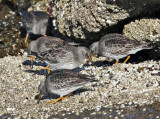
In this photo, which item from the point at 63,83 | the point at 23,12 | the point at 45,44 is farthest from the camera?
the point at 23,12

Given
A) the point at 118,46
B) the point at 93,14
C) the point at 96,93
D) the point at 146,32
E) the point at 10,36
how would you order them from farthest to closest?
the point at 10,36 → the point at 93,14 → the point at 118,46 → the point at 146,32 → the point at 96,93

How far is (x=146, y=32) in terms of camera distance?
382 inches

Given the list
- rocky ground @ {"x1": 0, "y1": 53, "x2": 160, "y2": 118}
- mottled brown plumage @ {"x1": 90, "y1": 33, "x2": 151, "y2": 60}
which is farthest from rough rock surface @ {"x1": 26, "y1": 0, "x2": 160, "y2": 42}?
rocky ground @ {"x1": 0, "y1": 53, "x2": 160, "y2": 118}

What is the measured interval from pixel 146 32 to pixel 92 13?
1.97 meters

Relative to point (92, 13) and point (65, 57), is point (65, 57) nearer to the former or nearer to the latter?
point (65, 57)

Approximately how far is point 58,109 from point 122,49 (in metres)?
3.23

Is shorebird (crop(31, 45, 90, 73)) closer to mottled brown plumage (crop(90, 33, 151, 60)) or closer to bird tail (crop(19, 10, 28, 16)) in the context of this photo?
mottled brown plumage (crop(90, 33, 151, 60))

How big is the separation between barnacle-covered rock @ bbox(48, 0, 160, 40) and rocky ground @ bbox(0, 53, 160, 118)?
1.46 m

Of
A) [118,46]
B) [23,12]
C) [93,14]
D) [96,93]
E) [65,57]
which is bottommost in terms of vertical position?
[96,93]

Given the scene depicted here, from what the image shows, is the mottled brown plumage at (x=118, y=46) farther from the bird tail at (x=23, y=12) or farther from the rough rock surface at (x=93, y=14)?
the bird tail at (x=23, y=12)

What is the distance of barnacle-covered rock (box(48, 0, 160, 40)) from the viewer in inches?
372

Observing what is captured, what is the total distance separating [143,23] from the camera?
32.0 feet

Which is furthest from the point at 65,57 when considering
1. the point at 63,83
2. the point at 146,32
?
the point at 146,32

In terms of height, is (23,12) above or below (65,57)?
above
